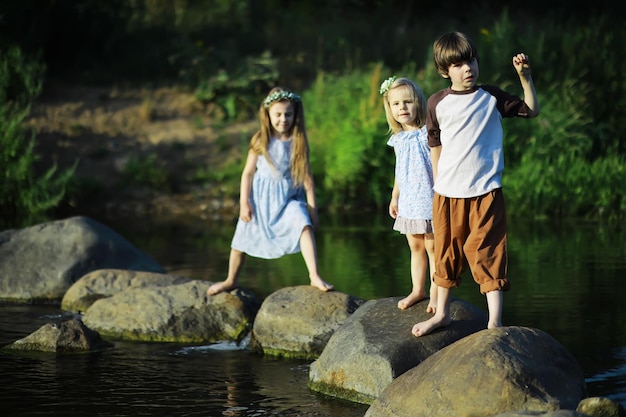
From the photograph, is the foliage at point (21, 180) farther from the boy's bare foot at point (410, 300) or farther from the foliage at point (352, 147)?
the boy's bare foot at point (410, 300)

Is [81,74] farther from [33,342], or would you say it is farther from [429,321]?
[429,321]

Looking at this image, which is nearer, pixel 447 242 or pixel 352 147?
pixel 447 242

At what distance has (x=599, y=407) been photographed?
575 centimetres

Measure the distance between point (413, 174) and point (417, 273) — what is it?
65 centimetres

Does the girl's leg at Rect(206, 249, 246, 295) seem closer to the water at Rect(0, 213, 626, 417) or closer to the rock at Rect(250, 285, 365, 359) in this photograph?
the water at Rect(0, 213, 626, 417)

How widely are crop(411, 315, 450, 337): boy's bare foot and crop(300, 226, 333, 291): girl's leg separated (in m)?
1.47

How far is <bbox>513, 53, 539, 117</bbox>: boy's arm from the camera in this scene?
6.43 m

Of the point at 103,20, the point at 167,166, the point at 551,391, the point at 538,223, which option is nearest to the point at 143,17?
the point at 103,20

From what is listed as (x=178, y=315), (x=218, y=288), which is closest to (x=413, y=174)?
(x=218, y=288)

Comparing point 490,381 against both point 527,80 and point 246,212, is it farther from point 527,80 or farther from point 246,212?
point 246,212

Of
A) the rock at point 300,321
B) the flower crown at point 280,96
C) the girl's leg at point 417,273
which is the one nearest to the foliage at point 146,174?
the flower crown at point 280,96

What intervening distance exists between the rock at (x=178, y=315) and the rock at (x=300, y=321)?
20.3 inches

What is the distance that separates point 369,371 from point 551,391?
121 centimetres

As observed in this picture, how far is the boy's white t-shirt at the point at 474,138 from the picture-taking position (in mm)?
6613
